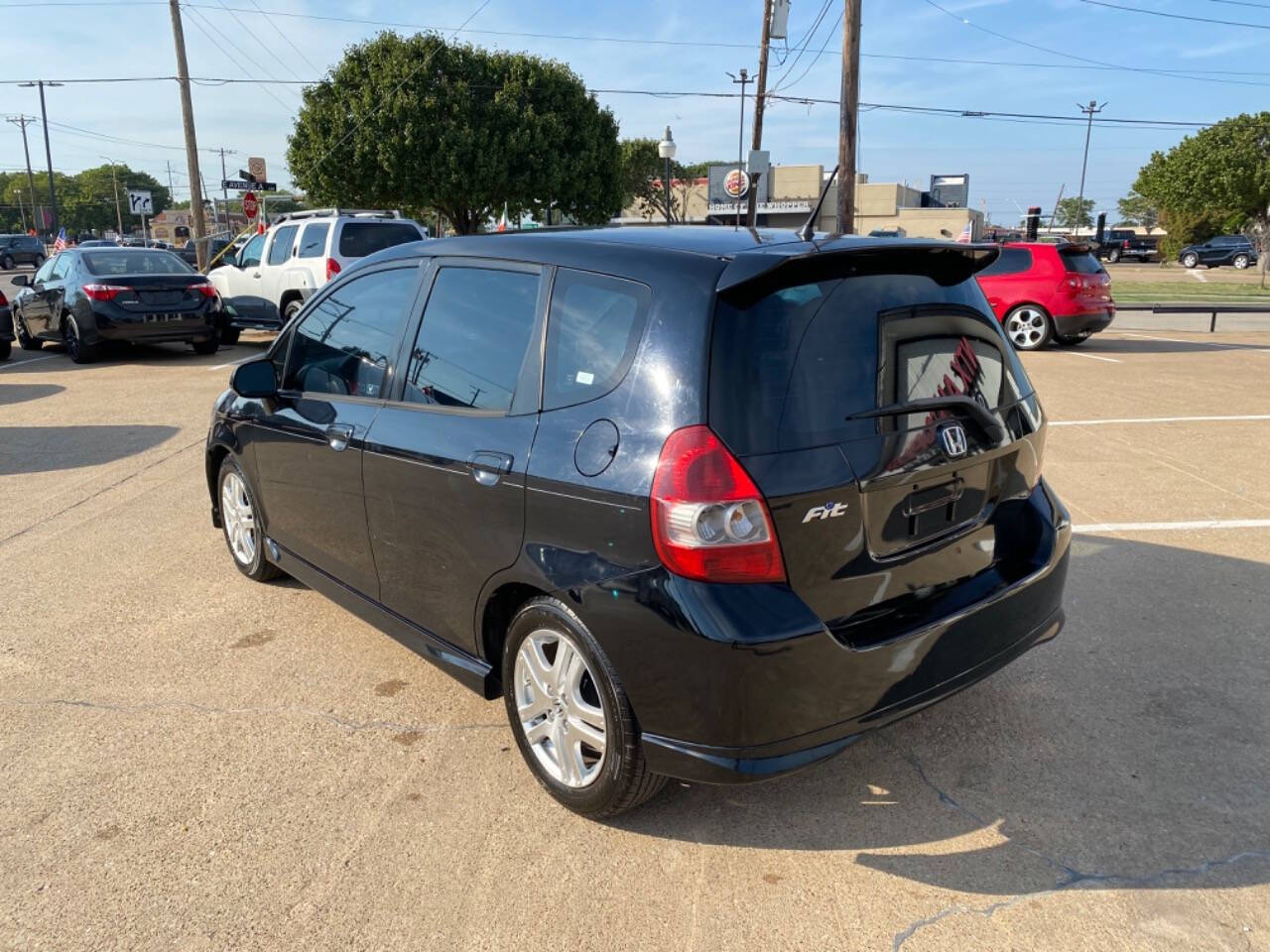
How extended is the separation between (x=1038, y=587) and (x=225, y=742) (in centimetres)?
284

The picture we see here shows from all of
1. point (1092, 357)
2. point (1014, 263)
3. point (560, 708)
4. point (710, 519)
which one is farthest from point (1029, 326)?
point (710, 519)

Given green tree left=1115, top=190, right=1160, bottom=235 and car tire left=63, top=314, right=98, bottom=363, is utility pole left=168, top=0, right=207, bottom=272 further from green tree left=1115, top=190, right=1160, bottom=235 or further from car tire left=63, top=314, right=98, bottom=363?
green tree left=1115, top=190, right=1160, bottom=235

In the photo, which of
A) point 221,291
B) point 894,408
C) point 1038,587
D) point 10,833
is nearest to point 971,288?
point 894,408

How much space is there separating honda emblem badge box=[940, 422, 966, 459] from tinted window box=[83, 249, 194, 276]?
524 inches

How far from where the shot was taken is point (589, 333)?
286 centimetres

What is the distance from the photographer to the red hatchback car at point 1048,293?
46.0 feet

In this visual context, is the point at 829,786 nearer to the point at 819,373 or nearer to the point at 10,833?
the point at 819,373

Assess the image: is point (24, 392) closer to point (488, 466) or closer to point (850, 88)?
point (488, 466)

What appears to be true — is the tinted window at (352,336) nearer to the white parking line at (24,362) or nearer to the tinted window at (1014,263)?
the white parking line at (24,362)

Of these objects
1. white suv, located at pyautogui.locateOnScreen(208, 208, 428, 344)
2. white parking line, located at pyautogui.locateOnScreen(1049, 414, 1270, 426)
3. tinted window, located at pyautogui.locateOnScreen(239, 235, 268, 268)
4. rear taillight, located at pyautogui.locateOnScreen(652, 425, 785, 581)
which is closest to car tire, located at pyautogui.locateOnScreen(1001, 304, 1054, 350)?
white parking line, located at pyautogui.locateOnScreen(1049, 414, 1270, 426)

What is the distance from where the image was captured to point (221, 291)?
1630 centimetres

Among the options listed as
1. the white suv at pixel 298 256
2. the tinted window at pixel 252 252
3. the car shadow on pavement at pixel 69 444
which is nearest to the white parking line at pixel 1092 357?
the white suv at pixel 298 256

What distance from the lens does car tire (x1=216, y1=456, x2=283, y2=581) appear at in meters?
4.79

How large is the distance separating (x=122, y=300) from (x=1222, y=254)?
5260cm
